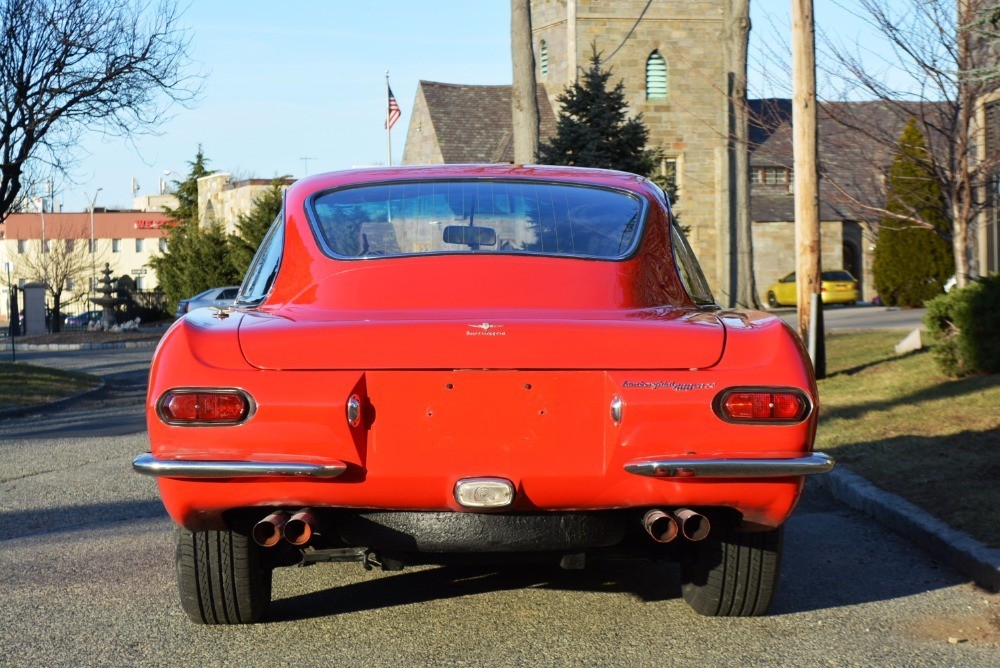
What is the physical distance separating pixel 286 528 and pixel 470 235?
1703mm

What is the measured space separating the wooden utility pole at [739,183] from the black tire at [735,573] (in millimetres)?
23651

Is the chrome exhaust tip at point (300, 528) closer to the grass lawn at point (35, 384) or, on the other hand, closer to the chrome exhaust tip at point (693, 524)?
the chrome exhaust tip at point (693, 524)

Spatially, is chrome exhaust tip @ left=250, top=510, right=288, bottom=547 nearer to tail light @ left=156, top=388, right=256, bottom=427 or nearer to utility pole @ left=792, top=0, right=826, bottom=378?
tail light @ left=156, top=388, right=256, bottom=427

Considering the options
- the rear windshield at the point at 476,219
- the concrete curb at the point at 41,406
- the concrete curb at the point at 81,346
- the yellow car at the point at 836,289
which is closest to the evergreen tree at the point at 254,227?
the concrete curb at the point at 81,346

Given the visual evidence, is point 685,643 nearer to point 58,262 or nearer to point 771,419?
point 771,419

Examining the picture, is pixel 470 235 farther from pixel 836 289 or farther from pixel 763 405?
pixel 836 289

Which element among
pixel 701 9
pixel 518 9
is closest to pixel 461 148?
pixel 701 9

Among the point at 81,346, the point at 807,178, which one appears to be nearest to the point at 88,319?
the point at 81,346

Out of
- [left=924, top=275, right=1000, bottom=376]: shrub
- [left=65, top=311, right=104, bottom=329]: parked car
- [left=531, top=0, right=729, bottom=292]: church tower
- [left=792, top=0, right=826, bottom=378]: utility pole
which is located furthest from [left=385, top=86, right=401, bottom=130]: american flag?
[left=924, top=275, right=1000, bottom=376]: shrub

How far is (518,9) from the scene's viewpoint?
79.1 ft

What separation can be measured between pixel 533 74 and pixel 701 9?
2561cm

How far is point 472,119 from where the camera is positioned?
54.9 m

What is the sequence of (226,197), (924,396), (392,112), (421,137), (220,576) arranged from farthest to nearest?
(226,197) < (421,137) < (392,112) < (924,396) < (220,576)

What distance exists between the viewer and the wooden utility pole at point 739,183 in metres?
29.8
